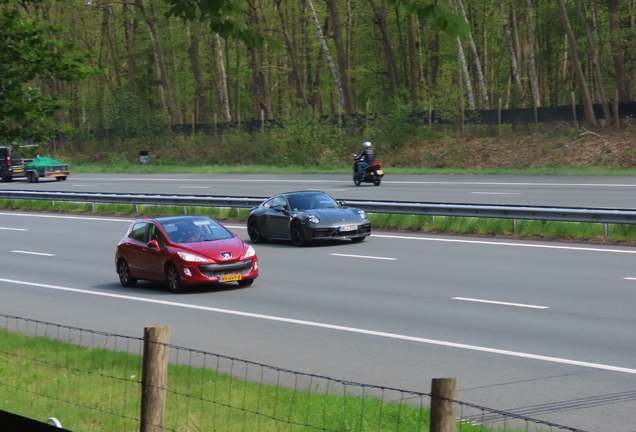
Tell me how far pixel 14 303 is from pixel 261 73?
4860cm

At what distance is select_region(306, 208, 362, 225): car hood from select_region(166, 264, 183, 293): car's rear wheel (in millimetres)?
6135

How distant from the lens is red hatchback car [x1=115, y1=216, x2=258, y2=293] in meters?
16.2

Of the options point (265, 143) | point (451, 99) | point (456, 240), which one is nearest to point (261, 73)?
point (265, 143)

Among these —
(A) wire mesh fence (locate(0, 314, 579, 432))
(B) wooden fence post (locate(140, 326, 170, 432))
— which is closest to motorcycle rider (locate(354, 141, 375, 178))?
(A) wire mesh fence (locate(0, 314, 579, 432))

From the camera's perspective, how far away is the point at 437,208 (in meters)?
24.3

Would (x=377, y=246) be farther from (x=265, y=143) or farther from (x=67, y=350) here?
(x=265, y=143)

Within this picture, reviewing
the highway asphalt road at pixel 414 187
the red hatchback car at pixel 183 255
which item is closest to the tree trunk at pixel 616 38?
the highway asphalt road at pixel 414 187

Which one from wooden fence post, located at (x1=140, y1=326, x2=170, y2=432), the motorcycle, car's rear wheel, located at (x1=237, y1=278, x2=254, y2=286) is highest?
wooden fence post, located at (x1=140, y1=326, x2=170, y2=432)

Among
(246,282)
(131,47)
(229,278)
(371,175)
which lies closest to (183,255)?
(229,278)

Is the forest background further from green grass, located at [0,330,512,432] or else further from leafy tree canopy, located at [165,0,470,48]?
leafy tree canopy, located at [165,0,470,48]

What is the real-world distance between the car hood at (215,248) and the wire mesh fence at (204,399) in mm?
5079

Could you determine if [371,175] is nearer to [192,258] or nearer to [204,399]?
[192,258]

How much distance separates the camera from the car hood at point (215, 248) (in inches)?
643

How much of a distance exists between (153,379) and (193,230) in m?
12.2
